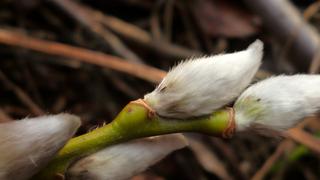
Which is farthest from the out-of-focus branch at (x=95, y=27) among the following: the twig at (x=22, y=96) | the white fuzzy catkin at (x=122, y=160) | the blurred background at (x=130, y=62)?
the white fuzzy catkin at (x=122, y=160)

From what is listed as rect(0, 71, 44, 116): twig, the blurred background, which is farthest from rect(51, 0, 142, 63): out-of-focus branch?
rect(0, 71, 44, 116): twig

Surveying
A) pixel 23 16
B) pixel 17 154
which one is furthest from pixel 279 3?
pixel 17 154

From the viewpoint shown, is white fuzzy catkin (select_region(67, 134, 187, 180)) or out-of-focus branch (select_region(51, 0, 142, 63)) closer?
white fuzzy catkin (select_region(67, 134, 187, 180))

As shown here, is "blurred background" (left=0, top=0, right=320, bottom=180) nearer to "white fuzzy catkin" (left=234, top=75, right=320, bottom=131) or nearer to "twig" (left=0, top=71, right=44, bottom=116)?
"twig" (left=0, top=71, right=44, bottom=116)

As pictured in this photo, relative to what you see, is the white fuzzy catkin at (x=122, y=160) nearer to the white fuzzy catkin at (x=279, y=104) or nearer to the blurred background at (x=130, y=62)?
the white fuzzy catkin at (x=279, y=104)

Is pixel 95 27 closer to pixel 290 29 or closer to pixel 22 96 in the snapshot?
pixel 22 96

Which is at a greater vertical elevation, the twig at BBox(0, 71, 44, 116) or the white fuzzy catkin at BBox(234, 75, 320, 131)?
the white fuzzy catkin at BBox(234, 75, 320, 131)
